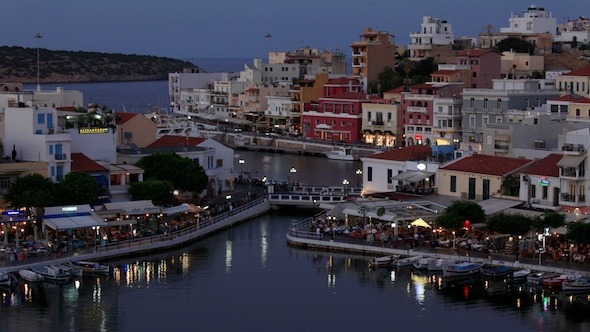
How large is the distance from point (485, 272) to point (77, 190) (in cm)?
1139

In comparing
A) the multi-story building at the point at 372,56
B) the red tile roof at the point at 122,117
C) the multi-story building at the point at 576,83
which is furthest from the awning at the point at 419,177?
the multi-story building at the point at 372,56

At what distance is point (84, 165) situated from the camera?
130 ft

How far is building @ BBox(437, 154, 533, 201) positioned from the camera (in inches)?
1487

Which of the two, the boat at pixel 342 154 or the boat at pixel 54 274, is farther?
the boat at pixel 342 154

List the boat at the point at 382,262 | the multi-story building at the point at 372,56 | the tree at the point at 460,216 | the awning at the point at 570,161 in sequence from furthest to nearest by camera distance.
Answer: the multi-story building at the point at 372,56 < the awning at the point at 570,161 < the tree at the point at 460,216 < the boat at the point at 382,262

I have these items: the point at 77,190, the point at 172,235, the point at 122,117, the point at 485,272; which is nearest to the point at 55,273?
the point at 172,235

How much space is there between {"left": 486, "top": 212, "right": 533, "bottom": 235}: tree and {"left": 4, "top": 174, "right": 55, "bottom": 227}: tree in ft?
37.0

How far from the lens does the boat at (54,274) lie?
31484mm

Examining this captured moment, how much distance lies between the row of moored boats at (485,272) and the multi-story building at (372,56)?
44.6 m

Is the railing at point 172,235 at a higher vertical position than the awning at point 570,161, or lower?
lower

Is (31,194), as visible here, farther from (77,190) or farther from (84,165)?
(84,165)

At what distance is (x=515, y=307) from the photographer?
29.6m

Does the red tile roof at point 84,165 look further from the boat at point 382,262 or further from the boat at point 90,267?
the boat at point 382,262

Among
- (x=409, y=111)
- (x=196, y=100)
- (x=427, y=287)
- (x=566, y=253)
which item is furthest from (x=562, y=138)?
(x=196, y=100)
